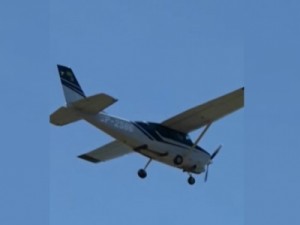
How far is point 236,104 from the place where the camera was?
34844 mm

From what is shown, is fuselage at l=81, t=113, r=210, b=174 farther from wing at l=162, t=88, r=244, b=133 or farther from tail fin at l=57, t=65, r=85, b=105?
tail fin at l=57, t=65, r=85, b=105

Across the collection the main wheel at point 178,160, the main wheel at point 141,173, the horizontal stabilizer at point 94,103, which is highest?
the horizontal stabilizer at point 94,103

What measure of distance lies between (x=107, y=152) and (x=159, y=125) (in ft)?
9.63

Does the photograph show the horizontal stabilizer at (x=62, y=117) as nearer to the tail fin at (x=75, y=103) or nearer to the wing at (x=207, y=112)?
the tail fin at (x=75, y=103)

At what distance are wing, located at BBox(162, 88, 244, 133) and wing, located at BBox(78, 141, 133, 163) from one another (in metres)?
2.42

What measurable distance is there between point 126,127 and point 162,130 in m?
1.44

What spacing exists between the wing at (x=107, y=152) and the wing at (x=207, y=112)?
242 centimetres

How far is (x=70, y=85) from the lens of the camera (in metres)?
33.7

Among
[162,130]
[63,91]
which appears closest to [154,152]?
[162,130]

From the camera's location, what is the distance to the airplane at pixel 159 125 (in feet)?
108

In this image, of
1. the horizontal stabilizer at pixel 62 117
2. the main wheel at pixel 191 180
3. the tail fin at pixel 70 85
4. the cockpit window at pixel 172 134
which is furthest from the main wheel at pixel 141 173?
the horizontal stabilizer at pixel 62 117

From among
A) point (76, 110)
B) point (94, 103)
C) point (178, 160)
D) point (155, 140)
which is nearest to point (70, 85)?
point (76, 110)

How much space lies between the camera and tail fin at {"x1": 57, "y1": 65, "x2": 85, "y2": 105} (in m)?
33.4

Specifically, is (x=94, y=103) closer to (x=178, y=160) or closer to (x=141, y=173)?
(x=141, y=173)
